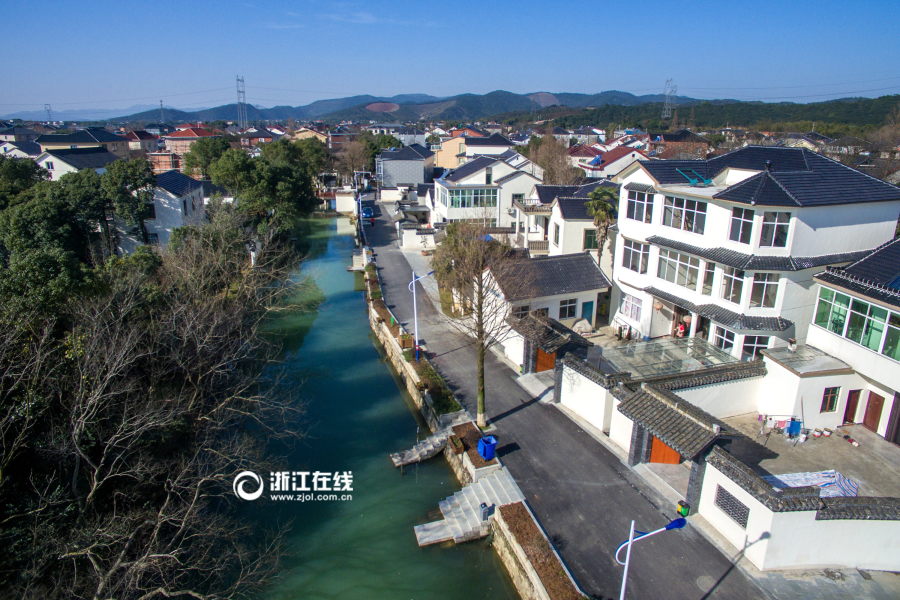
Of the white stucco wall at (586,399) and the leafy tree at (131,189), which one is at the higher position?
the leafy tree at (131,189)

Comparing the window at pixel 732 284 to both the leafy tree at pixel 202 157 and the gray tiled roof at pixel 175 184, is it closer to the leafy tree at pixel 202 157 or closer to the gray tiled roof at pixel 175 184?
the gray tiled roof at pixel 175 184

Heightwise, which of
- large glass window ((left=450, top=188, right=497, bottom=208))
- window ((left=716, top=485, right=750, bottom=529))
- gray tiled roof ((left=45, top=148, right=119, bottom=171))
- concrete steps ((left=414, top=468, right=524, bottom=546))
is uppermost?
gray tiled roof ((left=45, top=148, right=119, bottom=171))

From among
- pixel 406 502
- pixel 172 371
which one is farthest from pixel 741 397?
pixel 172 371

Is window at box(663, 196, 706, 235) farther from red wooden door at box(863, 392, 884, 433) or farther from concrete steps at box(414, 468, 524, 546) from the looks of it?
concrete steps at box(414, 468, 524, 546)

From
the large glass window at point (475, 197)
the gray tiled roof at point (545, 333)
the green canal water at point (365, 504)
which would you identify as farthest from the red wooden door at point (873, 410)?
the large glass window at point (475, 197)

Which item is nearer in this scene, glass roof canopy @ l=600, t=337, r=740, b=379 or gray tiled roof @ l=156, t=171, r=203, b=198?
glass roof canopy @ l=600, t=337, r=740, b=379

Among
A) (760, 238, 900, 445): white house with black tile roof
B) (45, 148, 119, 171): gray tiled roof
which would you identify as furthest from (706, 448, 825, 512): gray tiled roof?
(45, 148, 119, 171): gray tiled roof

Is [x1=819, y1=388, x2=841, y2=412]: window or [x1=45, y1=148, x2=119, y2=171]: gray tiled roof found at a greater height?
[x1=45, y1=148, x2=119, y2=171]: gray tiled roof
